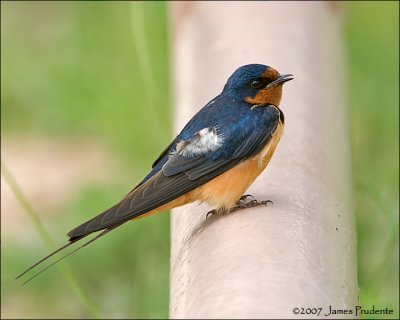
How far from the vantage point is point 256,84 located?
119 inches

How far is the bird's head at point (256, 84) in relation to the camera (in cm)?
301

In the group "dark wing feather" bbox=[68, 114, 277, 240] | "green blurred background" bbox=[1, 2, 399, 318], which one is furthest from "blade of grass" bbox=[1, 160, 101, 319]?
"dark wing feather" bbox=[68, 114, 277, 240]

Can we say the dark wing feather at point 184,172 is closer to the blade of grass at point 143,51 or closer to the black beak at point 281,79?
the black beak at point 281,79

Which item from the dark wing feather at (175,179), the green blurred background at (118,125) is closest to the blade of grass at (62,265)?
the green blurred background at (118,125)

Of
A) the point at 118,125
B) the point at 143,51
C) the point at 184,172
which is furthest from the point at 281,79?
the point at 118,125

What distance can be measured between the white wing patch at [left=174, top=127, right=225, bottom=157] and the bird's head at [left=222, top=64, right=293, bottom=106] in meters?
0.19

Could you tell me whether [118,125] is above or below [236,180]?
below

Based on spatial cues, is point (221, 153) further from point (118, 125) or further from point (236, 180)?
point (118, 125)

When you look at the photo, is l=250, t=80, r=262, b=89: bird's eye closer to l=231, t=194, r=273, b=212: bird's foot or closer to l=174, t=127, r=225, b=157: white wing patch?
l=174, t=127, r=225, b=157: white wing patch

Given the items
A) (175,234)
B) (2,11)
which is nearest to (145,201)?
(175,234)

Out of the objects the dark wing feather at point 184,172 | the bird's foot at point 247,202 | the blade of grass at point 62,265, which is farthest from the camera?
the blade of grass at point 62,265

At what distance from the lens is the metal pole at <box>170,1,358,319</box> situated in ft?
6.32

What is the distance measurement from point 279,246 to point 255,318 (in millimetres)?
369

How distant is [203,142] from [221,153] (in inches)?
2.5
